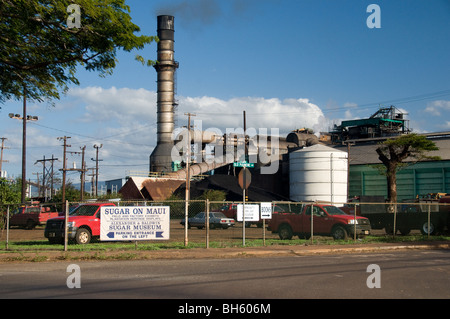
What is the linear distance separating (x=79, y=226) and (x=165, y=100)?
52.0 meters

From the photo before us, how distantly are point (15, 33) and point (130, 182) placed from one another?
44.3 metres

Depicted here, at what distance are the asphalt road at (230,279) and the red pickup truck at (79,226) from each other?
4918 millimetres

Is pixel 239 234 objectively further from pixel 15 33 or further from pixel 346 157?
pixel 346 157

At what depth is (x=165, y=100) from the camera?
70.7 meters

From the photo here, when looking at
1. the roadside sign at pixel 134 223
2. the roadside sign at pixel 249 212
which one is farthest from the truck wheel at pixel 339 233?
the roadside sign at pixel 134 223

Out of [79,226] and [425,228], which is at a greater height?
[79,226]

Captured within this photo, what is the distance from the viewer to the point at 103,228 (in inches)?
669

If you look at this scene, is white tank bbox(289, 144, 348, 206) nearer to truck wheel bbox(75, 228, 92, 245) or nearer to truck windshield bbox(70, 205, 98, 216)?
truck windshield bbox(70, 205, 98, 216)

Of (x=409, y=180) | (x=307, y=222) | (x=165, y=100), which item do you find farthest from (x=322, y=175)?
(x=307, y=222)

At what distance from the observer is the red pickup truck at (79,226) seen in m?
19.8

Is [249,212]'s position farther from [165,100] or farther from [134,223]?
[165,100]

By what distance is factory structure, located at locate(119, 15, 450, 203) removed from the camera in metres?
53.2

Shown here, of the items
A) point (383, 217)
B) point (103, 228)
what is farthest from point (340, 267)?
point (383, 217)

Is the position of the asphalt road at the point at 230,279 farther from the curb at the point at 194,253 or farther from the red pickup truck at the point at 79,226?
the red pickup truck at the point at 79,226
